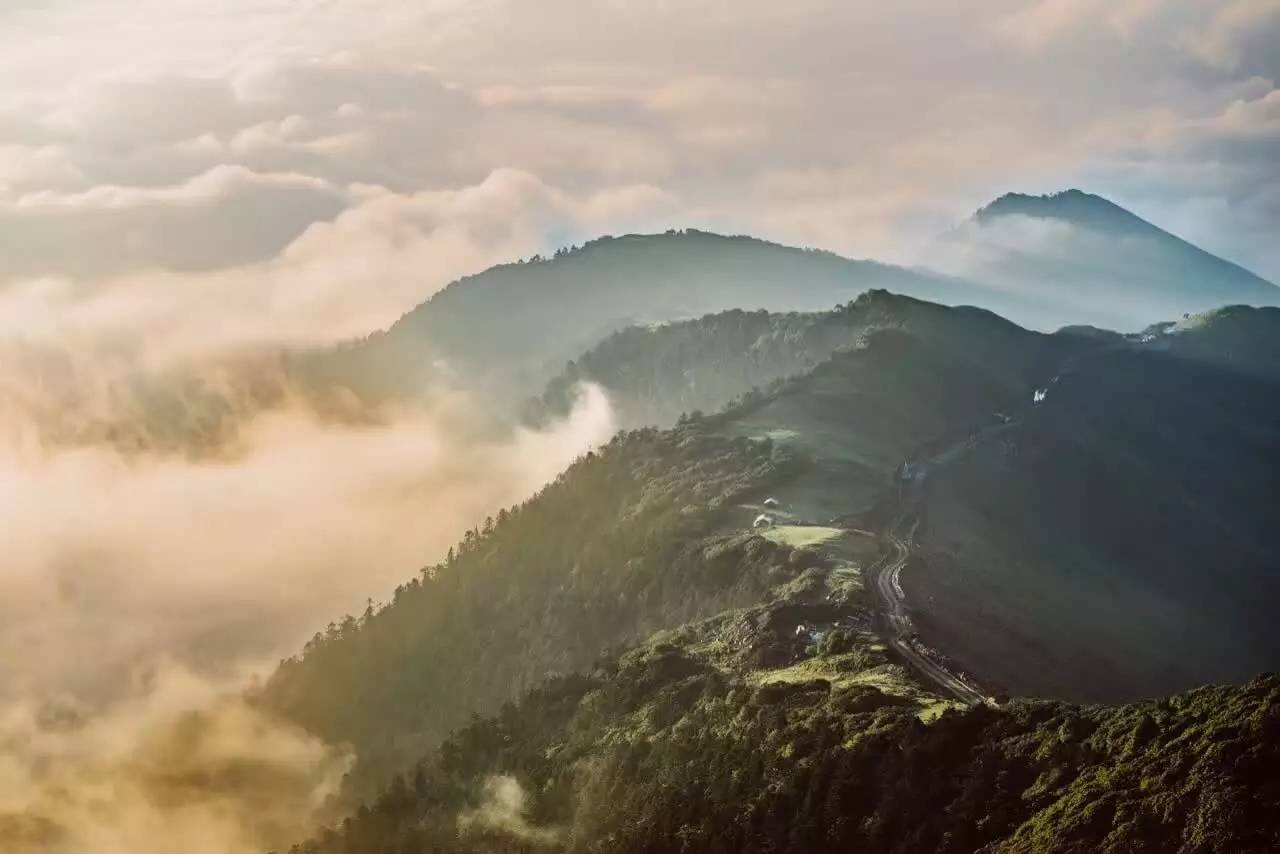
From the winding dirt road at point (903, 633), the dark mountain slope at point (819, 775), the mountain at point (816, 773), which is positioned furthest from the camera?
the winding dirt road at point (903, 633)

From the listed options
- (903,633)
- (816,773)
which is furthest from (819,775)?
(903,633)

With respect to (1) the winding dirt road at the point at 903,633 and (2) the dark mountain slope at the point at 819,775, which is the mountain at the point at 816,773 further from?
(1) the winding dirt road at the point at 903,633

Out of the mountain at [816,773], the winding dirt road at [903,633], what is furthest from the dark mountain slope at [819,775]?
the winding dirt road at [903,633]

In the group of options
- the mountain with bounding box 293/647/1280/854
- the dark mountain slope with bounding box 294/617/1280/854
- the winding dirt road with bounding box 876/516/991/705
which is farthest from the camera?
the winding dirt road with bounding box 876/516/991/705

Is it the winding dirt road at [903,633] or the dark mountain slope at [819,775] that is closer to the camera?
the dark mountain slope at [819,775]

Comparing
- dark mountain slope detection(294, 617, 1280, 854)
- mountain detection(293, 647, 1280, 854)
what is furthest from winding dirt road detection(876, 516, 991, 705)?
dark mountain slope detection(294, 617, 1280, 854)

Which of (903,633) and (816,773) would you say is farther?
(903,633)

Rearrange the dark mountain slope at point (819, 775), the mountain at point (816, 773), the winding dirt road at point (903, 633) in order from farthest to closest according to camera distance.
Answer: the winding dirt road at point (903, 633) → the mountain at point (816, 773) → the dark mountain slope at point (819, 775)

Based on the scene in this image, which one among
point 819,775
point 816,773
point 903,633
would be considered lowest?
point 819,775

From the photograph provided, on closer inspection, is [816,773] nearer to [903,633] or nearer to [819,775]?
[819,775]

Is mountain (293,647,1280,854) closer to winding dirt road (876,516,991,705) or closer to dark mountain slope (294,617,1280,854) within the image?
dark mountain slope (294,617,1280,854)

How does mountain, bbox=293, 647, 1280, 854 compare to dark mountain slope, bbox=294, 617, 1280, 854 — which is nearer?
dark mountain slope, bbox=294, 617, 1280, 854

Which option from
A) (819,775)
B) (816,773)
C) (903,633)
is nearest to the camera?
(819,775)

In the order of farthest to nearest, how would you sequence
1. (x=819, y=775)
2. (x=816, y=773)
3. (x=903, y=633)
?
(x=903, y=633) → (x=816, y=773) → (x=819, y=775)
